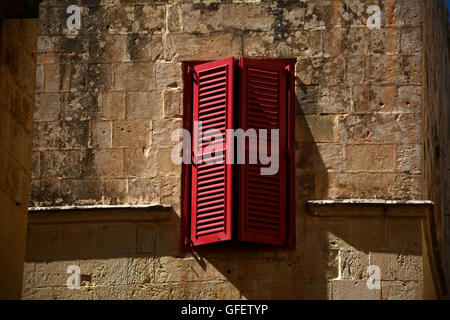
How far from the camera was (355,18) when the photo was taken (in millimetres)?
16953

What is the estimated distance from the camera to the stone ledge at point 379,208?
16375 millimetres

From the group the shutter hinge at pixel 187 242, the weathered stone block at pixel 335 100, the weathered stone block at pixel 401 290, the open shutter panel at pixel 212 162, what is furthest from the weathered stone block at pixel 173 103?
the weathered stone block at pixel 401 290

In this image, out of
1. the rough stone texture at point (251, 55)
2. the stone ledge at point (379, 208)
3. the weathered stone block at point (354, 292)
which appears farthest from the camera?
the rough stone texture at point (251, 55)

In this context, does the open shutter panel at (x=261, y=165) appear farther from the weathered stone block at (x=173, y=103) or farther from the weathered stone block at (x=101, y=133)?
the weathered stone block at (x=101, y=133)

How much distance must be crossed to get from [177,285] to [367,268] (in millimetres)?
1850

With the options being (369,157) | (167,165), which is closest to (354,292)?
(369,157)

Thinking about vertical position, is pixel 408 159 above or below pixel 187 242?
above

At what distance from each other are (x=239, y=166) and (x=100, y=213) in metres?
1.46

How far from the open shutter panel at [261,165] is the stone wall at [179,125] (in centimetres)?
19

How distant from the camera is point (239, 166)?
1644 cm

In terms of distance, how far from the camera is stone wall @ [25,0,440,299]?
1633cm

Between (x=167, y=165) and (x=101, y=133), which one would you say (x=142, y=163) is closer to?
(x=167, y=165)
